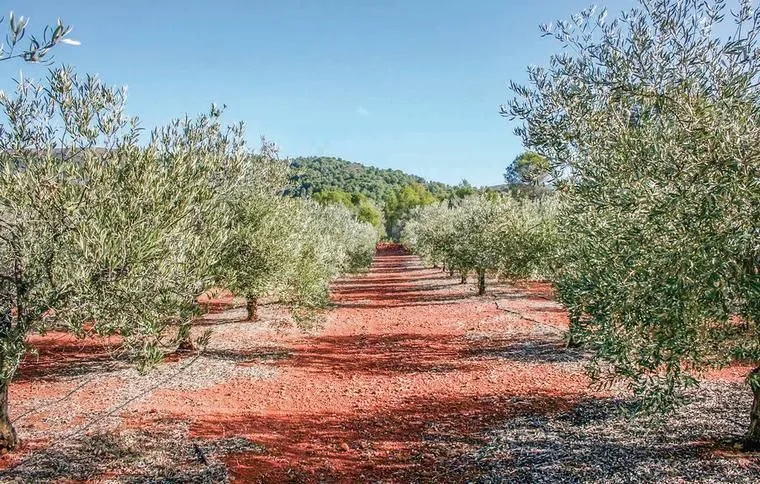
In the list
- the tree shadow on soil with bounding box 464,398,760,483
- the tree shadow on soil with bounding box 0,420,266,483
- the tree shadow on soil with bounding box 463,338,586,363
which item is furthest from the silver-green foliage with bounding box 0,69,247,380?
Result: the tree shadow on soil with bounding box 463,338,586,363

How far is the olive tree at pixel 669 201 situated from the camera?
649 cm

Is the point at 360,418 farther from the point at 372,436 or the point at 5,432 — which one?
the point at 5,432

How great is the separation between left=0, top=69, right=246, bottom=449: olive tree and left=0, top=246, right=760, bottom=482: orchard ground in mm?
1672

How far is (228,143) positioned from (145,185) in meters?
5.76

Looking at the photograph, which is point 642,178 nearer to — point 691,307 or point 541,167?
point 691,307

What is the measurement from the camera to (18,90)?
10016mm

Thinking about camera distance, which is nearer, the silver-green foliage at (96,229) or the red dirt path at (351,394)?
the silver-green foliage at (96,229)

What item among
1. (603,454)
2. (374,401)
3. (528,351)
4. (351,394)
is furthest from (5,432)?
(528,351)

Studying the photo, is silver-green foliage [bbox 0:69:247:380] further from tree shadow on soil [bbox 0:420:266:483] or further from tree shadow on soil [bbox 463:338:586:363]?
tree shadow on soil [bbox 463:338:586:363]

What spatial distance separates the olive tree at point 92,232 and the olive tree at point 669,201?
753 centimetres

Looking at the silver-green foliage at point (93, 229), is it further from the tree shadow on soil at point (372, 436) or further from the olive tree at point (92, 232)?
the tree shadow on soil at point (372, 436)

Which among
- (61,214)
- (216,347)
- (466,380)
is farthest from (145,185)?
(216,347)

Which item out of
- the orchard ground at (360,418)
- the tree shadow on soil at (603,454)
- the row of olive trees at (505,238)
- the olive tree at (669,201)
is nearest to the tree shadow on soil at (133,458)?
the orchard ground at (360,418)

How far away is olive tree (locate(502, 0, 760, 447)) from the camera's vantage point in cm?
649
